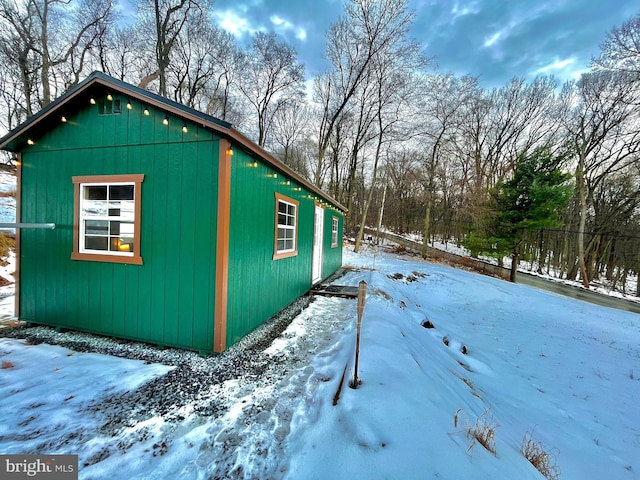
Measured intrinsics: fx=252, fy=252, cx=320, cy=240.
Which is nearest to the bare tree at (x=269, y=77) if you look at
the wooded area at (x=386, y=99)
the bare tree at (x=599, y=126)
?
the wooded area at (x=386, y=99)

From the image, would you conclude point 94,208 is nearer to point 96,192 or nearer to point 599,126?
point 96,192

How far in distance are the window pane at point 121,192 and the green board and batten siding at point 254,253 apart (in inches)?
57.6

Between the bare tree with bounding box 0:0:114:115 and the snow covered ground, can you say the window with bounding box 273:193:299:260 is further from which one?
the bare tree with bounding box 0:0:114:115

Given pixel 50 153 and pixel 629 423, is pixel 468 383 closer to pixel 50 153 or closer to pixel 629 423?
pixel 629 423

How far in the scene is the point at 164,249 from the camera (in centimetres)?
322

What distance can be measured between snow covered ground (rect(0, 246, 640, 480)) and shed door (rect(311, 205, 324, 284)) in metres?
2.26

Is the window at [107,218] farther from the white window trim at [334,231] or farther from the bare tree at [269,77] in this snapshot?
the bare tree at [269,77]

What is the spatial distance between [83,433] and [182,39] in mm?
17930

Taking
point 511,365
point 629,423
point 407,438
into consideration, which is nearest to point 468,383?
point 511,365

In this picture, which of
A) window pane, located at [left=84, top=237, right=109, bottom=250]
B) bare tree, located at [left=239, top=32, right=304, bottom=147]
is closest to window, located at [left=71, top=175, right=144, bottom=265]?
window pane, located at [left=84, top=237, right=109, bottom=250]

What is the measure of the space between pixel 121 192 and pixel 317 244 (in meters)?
4.77

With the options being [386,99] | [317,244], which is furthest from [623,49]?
[317,244]

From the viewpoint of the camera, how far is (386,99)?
1470 centimetres

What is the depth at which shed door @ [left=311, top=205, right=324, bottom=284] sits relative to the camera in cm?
Result: 701
